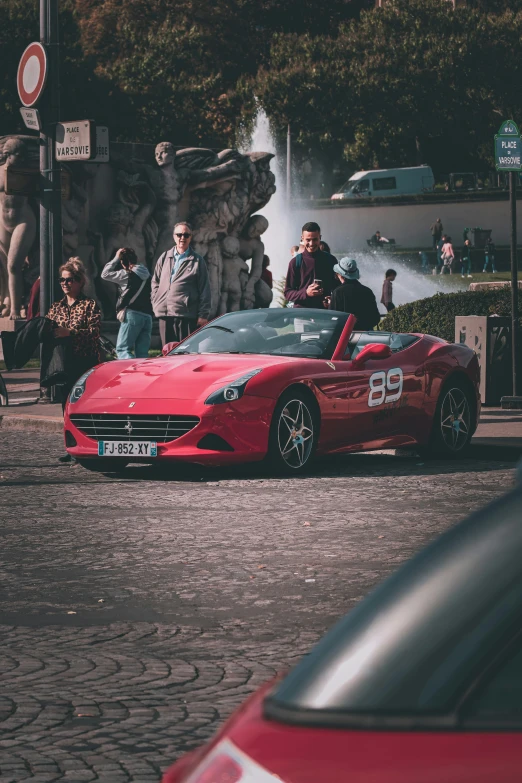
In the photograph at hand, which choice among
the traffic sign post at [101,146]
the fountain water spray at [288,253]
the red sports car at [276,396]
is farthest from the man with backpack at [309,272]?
the fountain water spray at [288,253]

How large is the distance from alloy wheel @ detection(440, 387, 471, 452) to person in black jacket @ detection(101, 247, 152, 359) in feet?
15.7

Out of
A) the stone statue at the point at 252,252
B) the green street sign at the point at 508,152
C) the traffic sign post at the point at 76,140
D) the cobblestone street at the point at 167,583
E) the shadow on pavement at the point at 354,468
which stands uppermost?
the traffic sign post at the point at 76,140

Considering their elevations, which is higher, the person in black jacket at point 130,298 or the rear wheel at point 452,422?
the person in black jacket at point 130,298

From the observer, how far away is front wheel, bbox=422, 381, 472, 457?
41.4 ft

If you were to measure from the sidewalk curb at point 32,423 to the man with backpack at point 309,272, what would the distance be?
262 centimetres

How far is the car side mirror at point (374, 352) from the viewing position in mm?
11672

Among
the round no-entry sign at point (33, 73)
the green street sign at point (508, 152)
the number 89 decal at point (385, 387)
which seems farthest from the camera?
the round no-entry sign at point (33, 73)

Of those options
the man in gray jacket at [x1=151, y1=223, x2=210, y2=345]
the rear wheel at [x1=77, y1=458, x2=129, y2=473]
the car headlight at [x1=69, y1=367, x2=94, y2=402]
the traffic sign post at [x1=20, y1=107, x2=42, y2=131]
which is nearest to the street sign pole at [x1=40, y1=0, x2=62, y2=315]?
the traffic sign post at [x1=20, y1=107, x2=42, y2=131]

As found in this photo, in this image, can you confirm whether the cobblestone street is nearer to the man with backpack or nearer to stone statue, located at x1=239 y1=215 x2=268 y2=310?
the man with backpack

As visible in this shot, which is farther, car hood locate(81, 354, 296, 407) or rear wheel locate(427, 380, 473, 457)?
rear wheel locate(427, 380, 473, 457)

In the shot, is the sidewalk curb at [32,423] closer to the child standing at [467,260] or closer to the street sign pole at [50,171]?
the street sign pole at [50,171]

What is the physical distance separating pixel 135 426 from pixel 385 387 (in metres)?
2.13

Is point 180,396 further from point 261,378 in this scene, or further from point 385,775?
point 385,775

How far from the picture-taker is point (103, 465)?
11836 mm
